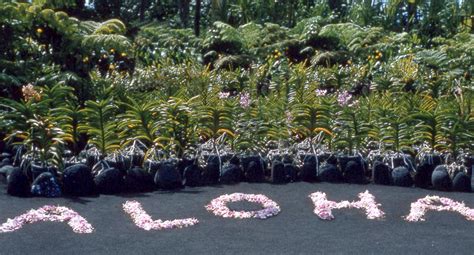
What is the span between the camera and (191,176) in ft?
23.7

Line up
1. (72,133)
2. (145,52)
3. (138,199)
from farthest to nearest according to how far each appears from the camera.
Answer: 1. (145,52)
2. (72,133)
3. (138,199)

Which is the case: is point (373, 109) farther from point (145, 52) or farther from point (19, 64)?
point (145, 52)

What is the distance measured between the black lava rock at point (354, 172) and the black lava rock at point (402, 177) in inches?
11.4

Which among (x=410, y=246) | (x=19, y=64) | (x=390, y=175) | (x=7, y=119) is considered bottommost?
(x=410, y=246)

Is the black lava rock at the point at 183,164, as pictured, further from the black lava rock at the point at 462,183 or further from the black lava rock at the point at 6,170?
the black lava rock at the point at 462,183

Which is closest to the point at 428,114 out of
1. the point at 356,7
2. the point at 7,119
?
the point at 7,119

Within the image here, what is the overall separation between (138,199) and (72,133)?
103 cm

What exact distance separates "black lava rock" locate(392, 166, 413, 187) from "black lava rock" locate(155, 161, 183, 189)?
78.0 inches

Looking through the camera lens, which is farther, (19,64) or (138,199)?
(19,64)

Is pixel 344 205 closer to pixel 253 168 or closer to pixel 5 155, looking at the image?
pixel 253 168

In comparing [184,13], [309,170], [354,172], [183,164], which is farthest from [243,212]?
[184,13]

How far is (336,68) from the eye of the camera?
11.7 metres

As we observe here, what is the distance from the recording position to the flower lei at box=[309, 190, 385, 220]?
6.48 metres

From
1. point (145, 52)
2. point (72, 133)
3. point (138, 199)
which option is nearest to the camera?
point (138, 199)
